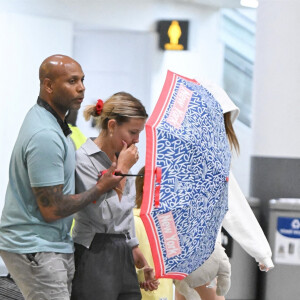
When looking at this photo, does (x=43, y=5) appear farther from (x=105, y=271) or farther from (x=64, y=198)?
(x=64, y=198)

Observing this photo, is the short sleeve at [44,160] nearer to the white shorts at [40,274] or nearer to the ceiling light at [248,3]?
the white shorts at [40,274]

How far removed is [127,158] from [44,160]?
15.2 inches

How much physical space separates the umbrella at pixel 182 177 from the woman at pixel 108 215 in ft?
0.46

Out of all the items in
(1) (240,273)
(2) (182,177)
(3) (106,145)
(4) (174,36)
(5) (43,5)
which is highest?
(5) (43,5)

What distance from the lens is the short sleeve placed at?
2717mm

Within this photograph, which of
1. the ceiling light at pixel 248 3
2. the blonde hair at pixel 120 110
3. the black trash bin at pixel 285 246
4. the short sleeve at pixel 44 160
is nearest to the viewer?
the short sleeve at pixel 44 160

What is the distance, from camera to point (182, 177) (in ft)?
9.98

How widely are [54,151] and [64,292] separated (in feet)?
1.72

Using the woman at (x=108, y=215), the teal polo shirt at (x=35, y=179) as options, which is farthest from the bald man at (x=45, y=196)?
the woman at (x=108, y=215)

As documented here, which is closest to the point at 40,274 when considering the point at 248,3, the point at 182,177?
the point at 182,177

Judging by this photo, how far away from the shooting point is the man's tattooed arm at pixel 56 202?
274 centimetres

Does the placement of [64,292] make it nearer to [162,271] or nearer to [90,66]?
[162,271]

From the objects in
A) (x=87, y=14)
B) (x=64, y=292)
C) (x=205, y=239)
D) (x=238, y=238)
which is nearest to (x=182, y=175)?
(x=205, y=239)

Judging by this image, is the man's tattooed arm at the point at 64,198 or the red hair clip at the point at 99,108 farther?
the red hair clip at the point at 99,108
